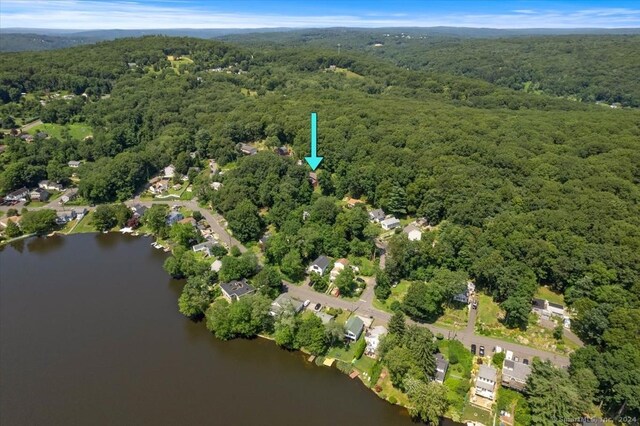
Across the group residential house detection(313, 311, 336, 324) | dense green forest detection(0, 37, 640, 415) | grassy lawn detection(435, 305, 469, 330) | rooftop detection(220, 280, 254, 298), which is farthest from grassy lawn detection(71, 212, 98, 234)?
grassy lawn detection(435, 305, 469, 330)

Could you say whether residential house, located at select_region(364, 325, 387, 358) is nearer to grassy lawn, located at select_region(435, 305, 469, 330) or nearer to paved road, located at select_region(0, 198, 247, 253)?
grassy lawn, located at select_region(435, 305, 469, 330)

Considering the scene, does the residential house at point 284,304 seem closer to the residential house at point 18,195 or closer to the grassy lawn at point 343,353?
the grassy lawn at point 343,353

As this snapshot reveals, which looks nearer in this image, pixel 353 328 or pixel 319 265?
pixel 353 328

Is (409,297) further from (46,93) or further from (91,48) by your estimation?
(91,48)

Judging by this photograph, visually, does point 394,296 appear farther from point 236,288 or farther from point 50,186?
point 50,186

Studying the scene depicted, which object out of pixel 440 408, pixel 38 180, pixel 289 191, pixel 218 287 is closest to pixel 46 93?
pixel 38 180

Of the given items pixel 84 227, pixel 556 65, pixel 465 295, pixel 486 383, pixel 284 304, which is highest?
pixel 556 65

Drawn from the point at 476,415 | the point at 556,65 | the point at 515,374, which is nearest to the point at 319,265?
the point at 476,415
